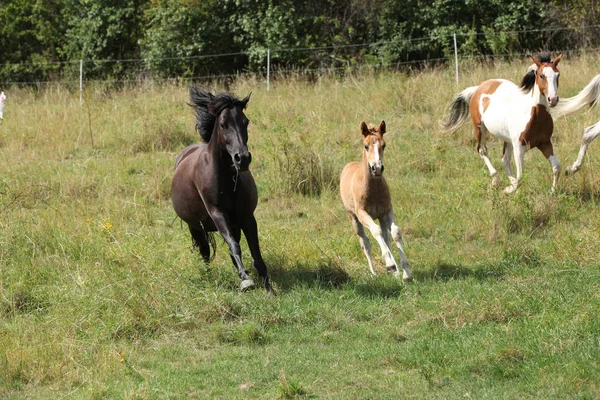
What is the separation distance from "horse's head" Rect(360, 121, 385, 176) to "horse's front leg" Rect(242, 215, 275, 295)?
1259 mm

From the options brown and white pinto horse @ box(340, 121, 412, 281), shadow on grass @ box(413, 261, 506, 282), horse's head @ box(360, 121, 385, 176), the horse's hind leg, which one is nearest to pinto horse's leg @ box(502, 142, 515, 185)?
brown and white pinto horse @ box(340, 121, 412, 281)

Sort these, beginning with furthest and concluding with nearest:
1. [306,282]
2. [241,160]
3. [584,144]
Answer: [584,144] < [306,282] < [241,160]

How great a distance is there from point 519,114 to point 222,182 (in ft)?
16.4

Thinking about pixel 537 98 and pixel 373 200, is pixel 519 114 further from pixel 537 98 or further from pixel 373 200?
pixel 373 200

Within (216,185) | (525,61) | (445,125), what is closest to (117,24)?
(525,61)

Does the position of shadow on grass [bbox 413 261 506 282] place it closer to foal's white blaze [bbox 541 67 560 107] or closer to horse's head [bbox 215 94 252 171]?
horse's head [bbox 215 94 252 171]

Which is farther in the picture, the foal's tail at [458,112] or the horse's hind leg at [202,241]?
the foal's tail at [458,112]

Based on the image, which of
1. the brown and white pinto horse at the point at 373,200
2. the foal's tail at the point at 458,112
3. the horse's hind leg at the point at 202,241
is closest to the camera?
the brown and white pinto horse at the point at 373,200

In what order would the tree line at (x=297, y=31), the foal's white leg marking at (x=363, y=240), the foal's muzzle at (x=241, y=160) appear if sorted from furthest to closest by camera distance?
the tree line at (x=297, y=31) → the foal's white leg marking at (x=363, y=240) → the foal's muzzle at (x=241, y=160)

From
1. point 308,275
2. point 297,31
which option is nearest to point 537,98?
point 308,275

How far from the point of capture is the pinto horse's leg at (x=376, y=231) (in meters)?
8.08

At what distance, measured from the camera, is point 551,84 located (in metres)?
10.5

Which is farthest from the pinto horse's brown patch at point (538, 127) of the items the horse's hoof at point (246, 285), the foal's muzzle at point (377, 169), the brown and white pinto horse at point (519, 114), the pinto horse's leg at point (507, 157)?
the horse's hoof at point (246, 285)

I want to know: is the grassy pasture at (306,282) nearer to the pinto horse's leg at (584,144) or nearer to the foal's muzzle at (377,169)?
the pinto horse's leg at (584,144)
